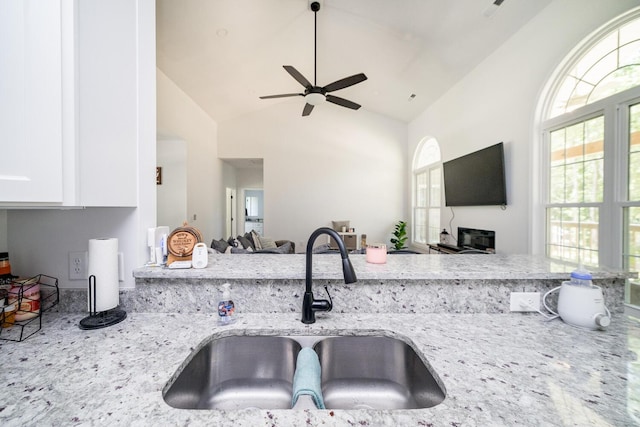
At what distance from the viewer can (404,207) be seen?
579 centimetres

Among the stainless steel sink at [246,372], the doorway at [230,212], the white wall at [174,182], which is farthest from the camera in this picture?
the doorway at [230,212]

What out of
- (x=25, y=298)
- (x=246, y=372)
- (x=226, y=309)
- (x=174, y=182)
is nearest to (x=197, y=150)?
(x=174, y=182)

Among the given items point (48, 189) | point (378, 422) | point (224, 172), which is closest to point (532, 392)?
point (378, 422)

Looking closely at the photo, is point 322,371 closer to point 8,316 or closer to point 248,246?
point 8,316

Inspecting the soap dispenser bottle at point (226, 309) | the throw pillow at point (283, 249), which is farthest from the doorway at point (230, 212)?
the soap dispenser bottle at point (226, 309)

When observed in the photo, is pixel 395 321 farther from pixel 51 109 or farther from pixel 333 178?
pixel 333 178

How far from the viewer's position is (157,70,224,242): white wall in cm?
364

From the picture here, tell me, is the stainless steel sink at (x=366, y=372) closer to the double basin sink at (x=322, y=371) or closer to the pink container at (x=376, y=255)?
the double basin sink at (x=322, y=371)

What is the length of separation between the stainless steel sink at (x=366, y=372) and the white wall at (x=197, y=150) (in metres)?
3.98

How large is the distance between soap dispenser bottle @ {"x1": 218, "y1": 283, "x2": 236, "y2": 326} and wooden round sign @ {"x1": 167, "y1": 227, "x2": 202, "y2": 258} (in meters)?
0.25

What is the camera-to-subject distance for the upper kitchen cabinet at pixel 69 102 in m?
0.62

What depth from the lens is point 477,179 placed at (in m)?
3.23

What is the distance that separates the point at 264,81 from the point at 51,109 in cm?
421

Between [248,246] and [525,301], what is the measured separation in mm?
3611
